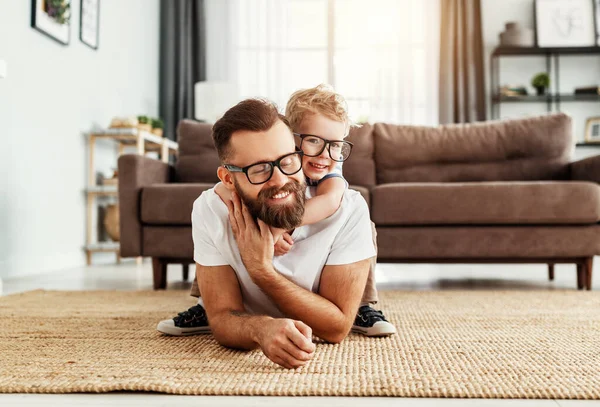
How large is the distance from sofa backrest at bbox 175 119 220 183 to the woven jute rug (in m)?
1.24

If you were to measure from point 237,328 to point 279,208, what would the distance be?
0.27 meters

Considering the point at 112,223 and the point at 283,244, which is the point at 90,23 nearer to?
the point at 112,223

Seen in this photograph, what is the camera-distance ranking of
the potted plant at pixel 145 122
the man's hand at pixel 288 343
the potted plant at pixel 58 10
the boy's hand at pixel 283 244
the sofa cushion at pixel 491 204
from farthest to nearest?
1. the potted plant at pixel 145 122
2. the potted plant at pixel 58 10
3. the sofa cushion at pixel 491 204
4. the boy's hand at pixel 283 244
5. the man's hand at pixel 288 343

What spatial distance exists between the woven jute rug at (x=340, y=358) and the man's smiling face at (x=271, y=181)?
11.9 inches

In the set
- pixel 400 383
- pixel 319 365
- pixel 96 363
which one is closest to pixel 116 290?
pixel 96 363

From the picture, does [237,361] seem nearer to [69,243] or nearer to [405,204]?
[405,204]

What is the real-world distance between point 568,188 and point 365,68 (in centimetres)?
378

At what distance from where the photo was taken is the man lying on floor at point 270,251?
44.0 inches

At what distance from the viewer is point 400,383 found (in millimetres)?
979

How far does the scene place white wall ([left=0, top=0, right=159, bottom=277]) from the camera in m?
3.04

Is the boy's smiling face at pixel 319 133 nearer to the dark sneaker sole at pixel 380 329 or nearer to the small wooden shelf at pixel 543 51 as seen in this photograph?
the dark sneaker sole at pixel 380 329

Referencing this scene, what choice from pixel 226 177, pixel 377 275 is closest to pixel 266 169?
pixel 226 177

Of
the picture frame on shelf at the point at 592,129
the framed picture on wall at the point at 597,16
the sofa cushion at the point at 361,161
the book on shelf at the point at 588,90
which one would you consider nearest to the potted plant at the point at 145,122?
the sofa cushion at the point at 361,161

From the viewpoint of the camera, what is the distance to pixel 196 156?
3.10 m
